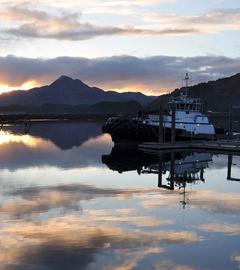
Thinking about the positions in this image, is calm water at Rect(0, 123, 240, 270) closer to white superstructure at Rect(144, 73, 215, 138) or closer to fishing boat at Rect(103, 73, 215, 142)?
fishing boat at Rect(103, 73, 215, 142)

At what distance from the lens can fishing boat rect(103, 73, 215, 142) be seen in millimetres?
51938

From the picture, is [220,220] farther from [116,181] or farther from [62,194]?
[116,181]

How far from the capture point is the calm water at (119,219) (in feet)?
41.1

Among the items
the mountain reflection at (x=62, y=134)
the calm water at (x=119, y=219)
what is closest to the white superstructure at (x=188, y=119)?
the mountain reflection at (x=62, y=134)

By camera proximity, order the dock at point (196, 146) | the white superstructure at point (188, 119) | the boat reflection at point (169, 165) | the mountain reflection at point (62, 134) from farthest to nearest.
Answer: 1. the mountain reflection at point (62, 134)
2. the white superstructure at point (188, 119)
3. the dock at point (196, 146)
4. the boat reflection at point (169, 165)

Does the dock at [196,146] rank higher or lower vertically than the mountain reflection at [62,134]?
higher

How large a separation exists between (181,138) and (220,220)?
35848 millimetres

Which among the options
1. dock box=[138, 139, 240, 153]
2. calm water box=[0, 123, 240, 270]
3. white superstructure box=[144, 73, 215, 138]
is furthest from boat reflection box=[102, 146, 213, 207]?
white superstructure box=[144, 73, 215, 138]

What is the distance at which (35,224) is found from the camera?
1594 centimetres

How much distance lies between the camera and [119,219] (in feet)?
55.2

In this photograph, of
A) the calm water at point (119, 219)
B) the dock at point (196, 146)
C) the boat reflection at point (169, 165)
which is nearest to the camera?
the calm water at point (119, 219)

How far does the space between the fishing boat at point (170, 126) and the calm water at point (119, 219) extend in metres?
20.1

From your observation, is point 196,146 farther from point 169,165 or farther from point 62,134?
point 62,134

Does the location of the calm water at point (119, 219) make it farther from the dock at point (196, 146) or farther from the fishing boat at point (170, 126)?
Result: the fishing boat at point (170, 126)
